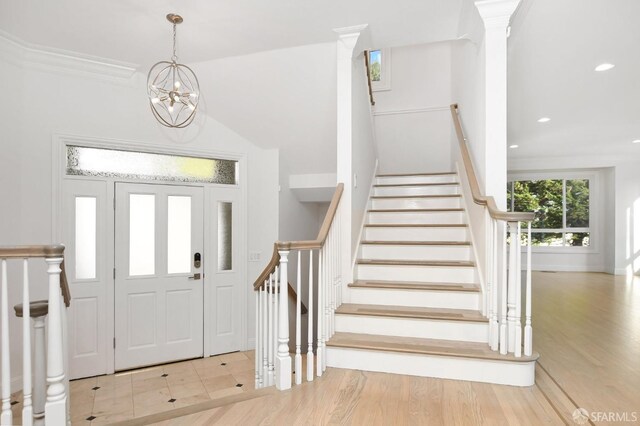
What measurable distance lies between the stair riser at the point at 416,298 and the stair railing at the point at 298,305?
208 millimetres

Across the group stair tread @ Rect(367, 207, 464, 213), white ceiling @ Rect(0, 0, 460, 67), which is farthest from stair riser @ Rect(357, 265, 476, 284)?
white ceiling @ Rect(0, 0, 460, 67)

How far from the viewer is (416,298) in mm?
2955

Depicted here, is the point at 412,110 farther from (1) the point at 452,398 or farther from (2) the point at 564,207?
(1) the point at 452,398

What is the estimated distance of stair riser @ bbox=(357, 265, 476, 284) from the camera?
312 cm

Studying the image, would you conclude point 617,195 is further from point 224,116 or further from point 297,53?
point 224,116

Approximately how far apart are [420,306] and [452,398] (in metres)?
0.88

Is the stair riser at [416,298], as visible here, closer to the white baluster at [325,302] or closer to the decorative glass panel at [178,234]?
the white baluster at [325,302]

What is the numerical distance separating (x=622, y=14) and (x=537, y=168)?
535 centimetres

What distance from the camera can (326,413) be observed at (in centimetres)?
200

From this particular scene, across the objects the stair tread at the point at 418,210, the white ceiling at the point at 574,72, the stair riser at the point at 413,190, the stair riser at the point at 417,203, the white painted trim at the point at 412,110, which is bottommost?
the stair tread at the point at 418,210

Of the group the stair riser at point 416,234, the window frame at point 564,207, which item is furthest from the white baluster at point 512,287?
the window frame at point 564,207

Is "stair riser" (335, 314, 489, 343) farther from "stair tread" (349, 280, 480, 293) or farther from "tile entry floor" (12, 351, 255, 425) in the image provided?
"tile entry floor" (12, 351, 255, 425)

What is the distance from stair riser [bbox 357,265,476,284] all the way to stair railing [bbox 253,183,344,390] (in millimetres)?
358

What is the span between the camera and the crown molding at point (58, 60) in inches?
133
